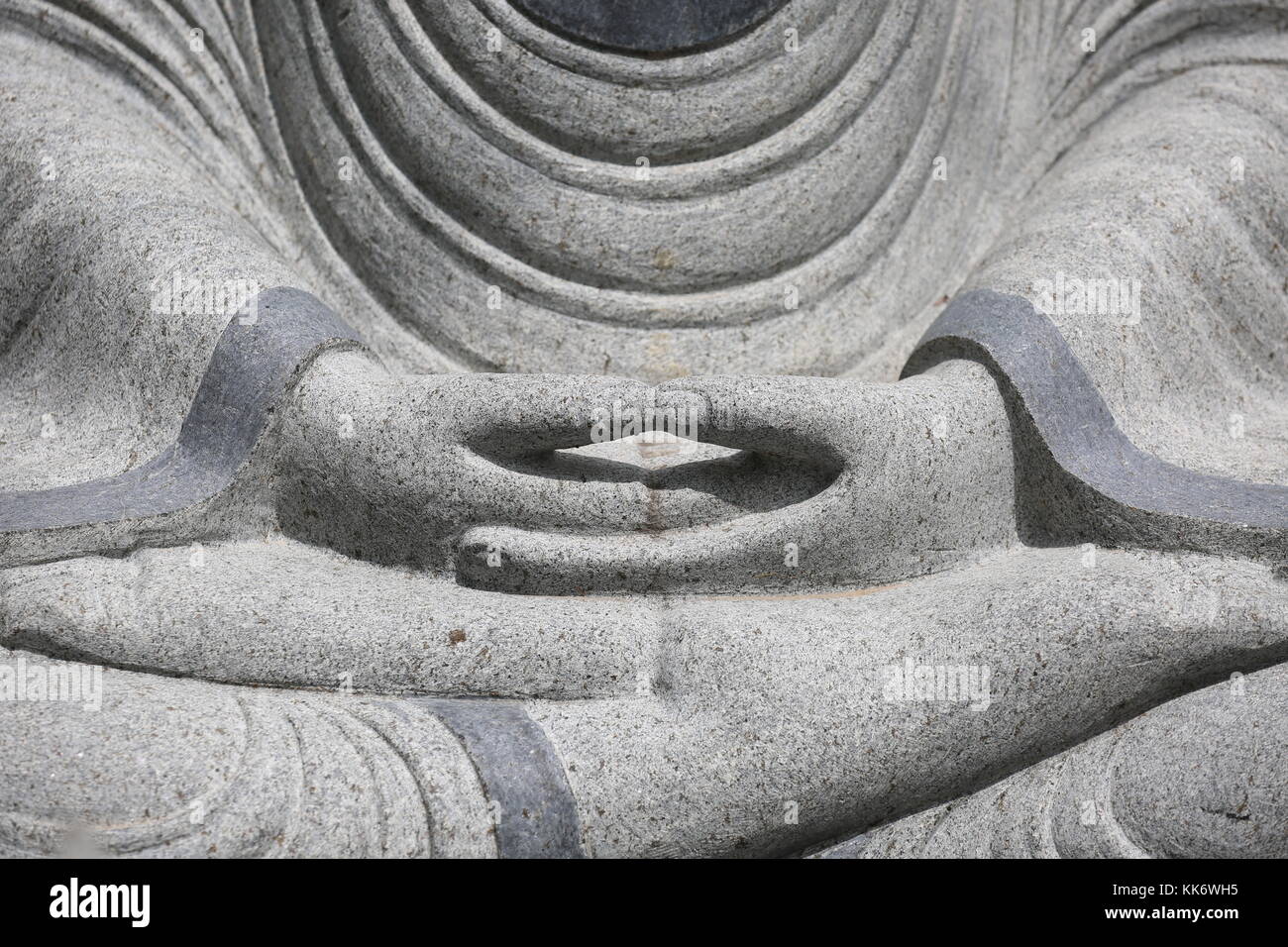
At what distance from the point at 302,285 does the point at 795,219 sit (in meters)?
1.16

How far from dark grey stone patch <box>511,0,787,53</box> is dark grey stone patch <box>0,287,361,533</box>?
0.95 meters

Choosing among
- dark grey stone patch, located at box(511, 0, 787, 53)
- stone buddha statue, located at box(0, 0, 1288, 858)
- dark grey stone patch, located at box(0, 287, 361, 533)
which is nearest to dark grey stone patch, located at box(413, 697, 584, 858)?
stone buddha statue, located at box(0, 0, 1288, 858)

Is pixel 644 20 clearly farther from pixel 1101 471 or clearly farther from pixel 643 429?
pixel 1101 471

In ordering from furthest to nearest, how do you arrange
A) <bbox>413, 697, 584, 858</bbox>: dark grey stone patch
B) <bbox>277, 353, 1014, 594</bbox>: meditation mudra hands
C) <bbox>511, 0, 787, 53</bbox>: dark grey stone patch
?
<bbox>511, 0, 787, 53</bbox>: dark grey stone patch, <bbox>277, 353, 1014, 594</bbox>: meditation mudra hands, <bbox>413, 697, 584, 858</bbox>: dark grey stone patch

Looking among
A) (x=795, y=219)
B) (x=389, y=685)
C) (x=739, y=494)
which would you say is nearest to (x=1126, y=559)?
(x=739, y=494)

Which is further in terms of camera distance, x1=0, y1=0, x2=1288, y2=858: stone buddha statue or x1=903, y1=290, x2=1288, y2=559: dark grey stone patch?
x1=903, y1=290, x2=1288, y2=559: dark grey stone patch

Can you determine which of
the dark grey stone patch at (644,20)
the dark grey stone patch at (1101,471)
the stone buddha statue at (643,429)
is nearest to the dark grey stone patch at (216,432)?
the stone buddha statue at (643,429)

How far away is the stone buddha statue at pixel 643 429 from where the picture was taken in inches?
98.2

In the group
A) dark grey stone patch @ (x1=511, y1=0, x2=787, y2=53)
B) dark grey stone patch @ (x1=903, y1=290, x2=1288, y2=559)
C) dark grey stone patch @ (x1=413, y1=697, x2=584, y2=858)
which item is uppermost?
dark grey stone patch @ (x1=511, y1=0, x2=787, y2=53)

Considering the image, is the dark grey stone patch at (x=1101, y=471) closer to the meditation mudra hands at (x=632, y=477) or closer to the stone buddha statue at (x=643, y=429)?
the stone buddha statue at (x=643, y=429)

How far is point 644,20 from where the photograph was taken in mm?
3271

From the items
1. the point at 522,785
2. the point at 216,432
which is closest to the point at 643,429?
the point at 522,785

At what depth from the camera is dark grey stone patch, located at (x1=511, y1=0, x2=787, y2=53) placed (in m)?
3.26

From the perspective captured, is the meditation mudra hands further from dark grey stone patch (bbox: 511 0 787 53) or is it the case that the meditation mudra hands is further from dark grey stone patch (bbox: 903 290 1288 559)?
dark grey stone patch (bbox: 511 0 787 53)
